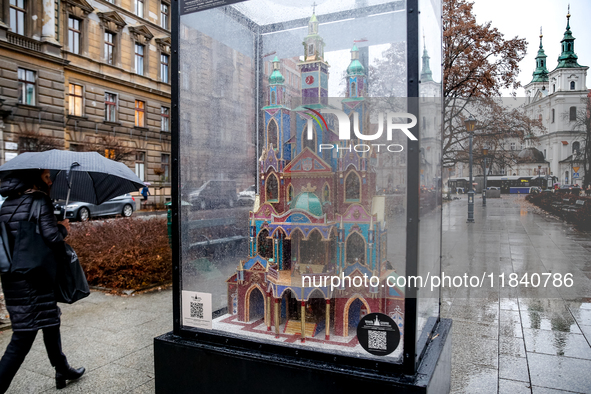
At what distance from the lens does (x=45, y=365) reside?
14.2ft

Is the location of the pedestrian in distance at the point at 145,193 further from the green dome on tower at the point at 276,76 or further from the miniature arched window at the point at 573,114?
the miniature arched window at the point at 573,114

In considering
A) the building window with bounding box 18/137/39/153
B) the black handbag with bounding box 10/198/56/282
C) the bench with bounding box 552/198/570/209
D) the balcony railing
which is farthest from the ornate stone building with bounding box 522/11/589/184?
the balcony railing

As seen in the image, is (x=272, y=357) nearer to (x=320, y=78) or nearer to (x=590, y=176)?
(x=320, y=78)

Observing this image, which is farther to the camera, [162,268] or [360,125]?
[162,268]

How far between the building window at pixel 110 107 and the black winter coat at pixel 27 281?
2659cm

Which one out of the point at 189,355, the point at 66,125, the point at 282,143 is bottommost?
the point at 189,355

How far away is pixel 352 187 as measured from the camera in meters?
2.94

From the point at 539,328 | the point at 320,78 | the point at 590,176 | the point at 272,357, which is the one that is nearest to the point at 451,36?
the point at 590,176

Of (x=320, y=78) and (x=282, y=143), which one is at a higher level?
(x=320, y=78)

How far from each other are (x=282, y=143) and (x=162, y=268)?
5530 mm

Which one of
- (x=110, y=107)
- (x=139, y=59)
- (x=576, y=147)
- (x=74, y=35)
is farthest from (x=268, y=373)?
(x=139, y=59)

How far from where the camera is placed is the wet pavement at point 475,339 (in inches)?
156

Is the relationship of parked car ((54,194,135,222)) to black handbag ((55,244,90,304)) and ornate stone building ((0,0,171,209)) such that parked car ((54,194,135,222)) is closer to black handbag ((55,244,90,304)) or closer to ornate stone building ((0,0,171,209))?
ornate stone building ((0,0,171,209))

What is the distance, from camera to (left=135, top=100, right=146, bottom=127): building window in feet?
98.1
